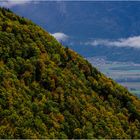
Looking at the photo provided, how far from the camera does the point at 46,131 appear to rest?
33.5 m

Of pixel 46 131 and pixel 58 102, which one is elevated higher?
pixel 58 102

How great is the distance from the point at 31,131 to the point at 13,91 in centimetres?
401

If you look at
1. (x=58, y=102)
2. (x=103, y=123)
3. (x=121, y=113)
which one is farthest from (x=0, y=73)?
(x=121, y=113)

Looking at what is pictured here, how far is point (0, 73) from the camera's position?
3647cm

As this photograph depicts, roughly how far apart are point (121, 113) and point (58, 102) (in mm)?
6576

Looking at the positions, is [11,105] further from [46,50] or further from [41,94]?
[46,50]

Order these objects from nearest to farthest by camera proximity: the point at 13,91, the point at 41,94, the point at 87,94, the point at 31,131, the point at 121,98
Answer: the point at 31,131
the point at 13,91
the point at 41,94
the point at 87,94
the point at 121,98

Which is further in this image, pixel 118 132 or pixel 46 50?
pixel 46 50

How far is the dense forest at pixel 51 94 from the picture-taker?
111ft

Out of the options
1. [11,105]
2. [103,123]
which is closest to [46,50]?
[103,123]

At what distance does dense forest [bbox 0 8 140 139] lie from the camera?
33.8 meters

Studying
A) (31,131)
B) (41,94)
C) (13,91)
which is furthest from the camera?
(41,94)

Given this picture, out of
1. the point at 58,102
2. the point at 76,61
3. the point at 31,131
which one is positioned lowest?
the point at 31,131

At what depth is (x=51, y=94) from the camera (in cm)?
3900
